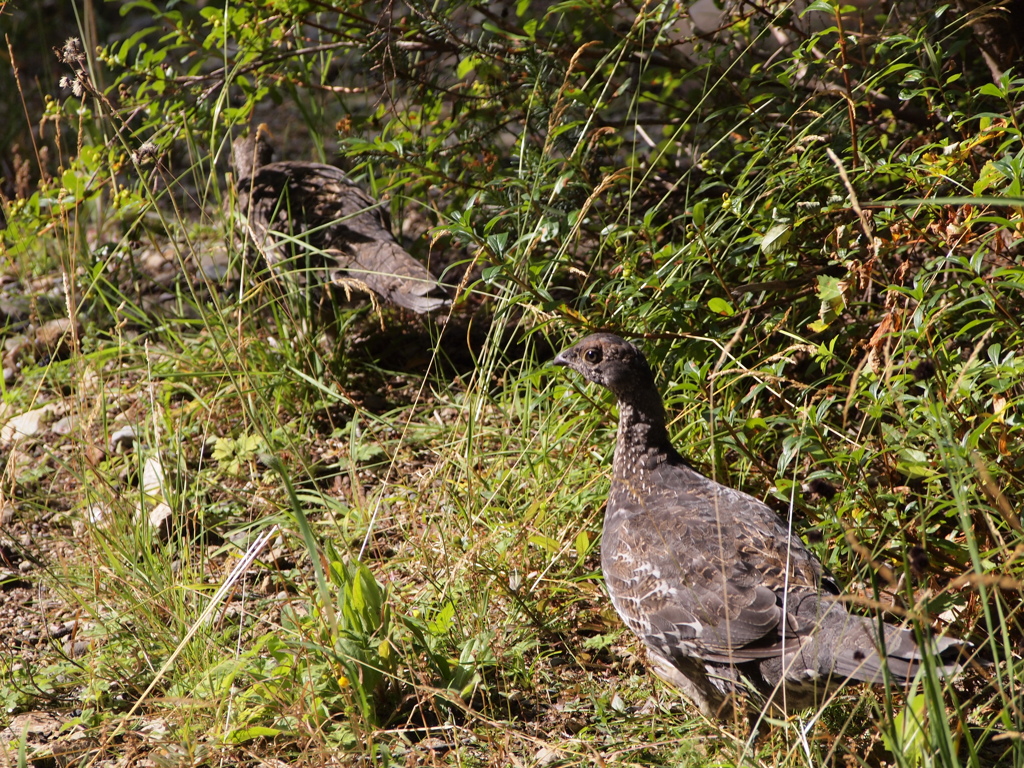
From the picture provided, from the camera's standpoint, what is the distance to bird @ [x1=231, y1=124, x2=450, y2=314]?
449 cm

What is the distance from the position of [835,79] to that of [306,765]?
355 centimetres

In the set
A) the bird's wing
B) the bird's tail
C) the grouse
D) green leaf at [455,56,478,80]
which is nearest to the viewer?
the bird's tail

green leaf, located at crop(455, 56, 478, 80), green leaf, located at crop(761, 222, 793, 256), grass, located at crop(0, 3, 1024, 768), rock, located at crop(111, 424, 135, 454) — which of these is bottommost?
rock, located at crop(111, 424, 135, 454)

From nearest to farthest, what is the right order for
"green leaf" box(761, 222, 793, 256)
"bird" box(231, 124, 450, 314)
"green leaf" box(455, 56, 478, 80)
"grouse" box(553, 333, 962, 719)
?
"grouse" box(553, 333, 962, 719) < "green leaf" box(761, 222, 793, 256) < "green leaf" box(455, 56, 478, 80) < "bird" box(231, 124, 450, 314)

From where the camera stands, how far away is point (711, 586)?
2.73 meters

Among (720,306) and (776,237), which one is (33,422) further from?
(776,237)

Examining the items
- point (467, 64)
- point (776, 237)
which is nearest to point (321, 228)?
point (467, 64)

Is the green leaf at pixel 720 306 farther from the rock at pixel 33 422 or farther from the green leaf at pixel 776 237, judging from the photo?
the rock at pixel 33 422

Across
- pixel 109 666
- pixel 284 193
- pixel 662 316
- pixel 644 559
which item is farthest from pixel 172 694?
pixel 284 193

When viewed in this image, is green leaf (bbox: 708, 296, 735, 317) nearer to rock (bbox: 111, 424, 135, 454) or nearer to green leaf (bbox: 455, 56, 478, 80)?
green leaf (bbox: 455, 56, 478, 80)

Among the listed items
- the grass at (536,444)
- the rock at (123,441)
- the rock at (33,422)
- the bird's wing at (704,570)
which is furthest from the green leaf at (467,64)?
the rock at (33,422)

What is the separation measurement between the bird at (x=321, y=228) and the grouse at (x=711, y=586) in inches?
57.3

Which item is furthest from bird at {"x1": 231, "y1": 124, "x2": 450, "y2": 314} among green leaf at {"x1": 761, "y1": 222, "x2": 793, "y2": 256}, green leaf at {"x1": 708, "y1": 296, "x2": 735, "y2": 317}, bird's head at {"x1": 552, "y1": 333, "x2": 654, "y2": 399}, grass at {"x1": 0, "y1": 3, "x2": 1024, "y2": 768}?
green leaf at {"x1": 761, "y1": 222, "x2": 793, "y2": 256}

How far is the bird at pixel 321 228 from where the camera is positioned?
4492 millimetres
